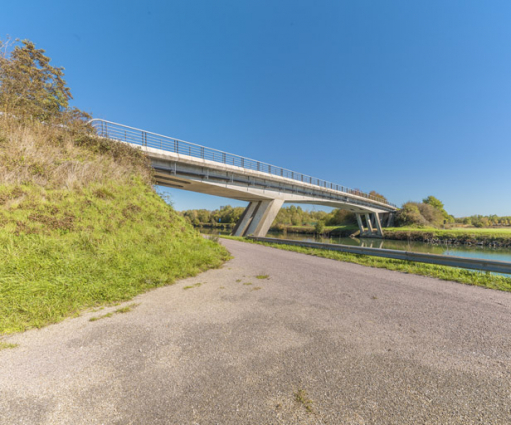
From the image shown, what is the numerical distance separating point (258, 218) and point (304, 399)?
2396cm

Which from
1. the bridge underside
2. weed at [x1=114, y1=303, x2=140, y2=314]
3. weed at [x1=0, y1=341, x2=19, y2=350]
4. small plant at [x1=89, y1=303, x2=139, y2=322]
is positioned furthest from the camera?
the bridge underside

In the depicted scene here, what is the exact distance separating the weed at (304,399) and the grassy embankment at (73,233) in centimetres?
402

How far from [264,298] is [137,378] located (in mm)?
2848

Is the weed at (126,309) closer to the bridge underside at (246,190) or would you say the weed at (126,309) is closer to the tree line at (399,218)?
the bridge underside at (246,190)

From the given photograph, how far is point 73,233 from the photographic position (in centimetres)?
622

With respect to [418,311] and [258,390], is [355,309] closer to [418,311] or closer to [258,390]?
[418,311]

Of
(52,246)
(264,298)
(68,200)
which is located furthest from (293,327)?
(68,200)

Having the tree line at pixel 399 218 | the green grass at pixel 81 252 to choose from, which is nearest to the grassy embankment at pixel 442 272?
the green grass at pixel 81 252

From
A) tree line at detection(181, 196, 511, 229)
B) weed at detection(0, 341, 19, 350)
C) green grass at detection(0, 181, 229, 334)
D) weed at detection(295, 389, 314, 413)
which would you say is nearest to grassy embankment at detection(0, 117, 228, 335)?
green grass at detection(0, 181, 229, 334)

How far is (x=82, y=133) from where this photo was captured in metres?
11.0

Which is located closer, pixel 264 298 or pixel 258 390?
pixel 258 390

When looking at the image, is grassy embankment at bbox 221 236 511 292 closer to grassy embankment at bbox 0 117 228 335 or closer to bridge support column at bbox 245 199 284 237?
grassy embankment at bbox 0 117 228 335

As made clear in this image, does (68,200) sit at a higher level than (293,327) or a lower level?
higher

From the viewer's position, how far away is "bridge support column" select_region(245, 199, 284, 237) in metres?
25.6
